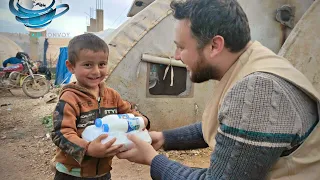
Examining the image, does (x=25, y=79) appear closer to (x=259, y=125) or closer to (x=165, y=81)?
(x=165, y=81)

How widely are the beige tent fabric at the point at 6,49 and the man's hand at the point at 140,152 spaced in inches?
638

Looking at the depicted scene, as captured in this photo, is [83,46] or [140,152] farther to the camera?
[83,46]

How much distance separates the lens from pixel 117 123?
5.63 ft

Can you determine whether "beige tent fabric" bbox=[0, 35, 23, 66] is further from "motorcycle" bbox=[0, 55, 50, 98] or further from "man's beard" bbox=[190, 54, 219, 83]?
"man's beard" bbox=[190, 54, 219, 83]

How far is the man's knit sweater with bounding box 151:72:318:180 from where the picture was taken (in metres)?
1.17

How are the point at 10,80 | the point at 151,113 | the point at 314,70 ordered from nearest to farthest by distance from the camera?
the point at 314,70 → the point at 151,113 → the point at 10,80

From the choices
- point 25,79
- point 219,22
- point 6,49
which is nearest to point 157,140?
point 219,22

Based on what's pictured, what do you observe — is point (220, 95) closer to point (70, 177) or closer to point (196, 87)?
point (70, 177)

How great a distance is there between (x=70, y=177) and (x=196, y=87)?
147 inches

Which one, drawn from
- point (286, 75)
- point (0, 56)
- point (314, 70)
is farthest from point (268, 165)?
point (0, 56)

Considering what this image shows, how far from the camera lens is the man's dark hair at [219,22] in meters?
1.36

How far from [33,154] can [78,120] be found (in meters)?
3.80

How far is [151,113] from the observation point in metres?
5.37

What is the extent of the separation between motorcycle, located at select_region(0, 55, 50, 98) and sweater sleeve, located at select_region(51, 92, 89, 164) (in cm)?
953
